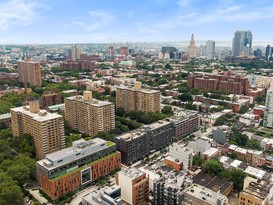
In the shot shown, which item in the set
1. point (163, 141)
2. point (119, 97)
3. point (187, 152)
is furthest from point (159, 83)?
point (187, 152)

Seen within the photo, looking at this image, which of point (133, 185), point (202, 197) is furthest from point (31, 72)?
point (202, 197)

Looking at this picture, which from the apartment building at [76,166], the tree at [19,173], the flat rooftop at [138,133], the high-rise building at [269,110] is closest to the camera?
the apartment building at [76,166]

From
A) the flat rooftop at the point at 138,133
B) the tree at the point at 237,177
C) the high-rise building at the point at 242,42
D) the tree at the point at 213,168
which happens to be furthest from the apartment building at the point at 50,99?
the high-rise building at the point at 242,42

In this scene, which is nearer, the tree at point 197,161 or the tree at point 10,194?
the tree at point 10,194

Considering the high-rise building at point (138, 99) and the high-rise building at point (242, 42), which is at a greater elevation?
the high-rise building at point (242, 42)

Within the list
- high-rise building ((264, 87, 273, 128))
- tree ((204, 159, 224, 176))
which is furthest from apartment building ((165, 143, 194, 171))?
Answer: high-rise building ((264, 87, 273, 128))

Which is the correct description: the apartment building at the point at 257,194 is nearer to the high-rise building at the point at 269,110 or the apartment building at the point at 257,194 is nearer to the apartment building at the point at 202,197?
the apartment building at the point at 202,197

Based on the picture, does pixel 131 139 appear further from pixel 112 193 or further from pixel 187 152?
pixel 112 193
